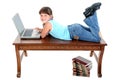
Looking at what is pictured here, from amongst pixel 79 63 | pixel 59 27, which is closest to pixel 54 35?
pixel 59 27

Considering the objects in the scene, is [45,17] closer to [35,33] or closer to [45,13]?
[45,13]

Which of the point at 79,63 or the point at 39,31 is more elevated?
the point at 39,31

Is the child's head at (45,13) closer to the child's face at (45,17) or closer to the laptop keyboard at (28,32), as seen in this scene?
the child's face at (45,17)

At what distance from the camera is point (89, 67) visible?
10.9 feet

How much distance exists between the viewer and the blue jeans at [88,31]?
3217 mm

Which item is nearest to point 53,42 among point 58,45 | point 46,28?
point 58,45

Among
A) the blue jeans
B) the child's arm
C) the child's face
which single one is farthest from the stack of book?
the child's face

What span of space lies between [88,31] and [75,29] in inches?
6.7

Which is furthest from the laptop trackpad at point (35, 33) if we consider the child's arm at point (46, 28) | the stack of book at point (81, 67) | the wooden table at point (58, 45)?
the stack of book at point (81, 67)

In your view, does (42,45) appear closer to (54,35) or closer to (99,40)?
(54,35)

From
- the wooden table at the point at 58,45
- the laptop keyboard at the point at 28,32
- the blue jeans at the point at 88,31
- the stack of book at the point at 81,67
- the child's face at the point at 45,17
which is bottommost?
the stack of book at the point at 81,67

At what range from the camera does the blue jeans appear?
3.22 m

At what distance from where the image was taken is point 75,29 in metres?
3.35

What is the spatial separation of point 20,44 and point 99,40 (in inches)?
38.7
